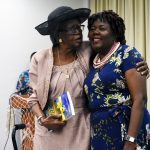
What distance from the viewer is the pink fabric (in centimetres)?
168

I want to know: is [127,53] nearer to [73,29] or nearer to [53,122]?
[73,29]

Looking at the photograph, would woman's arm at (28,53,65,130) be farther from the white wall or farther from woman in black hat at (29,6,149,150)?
the white wall

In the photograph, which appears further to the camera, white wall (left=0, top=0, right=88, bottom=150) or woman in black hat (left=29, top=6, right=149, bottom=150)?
white wall (left=0, top=0, right=88, bottom=150)

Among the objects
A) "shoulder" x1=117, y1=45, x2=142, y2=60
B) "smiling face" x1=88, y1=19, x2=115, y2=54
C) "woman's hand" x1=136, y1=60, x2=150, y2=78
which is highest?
"smiling face" x1=88, y1=19, x2=115, y2=54

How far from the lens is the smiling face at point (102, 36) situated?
1604 millimetres

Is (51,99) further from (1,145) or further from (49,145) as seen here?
(1,145)

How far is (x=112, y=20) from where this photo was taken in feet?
5.29

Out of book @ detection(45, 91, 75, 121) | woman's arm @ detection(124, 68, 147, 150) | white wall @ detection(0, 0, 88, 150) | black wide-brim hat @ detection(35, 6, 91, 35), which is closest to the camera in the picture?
woman's arm @ detection(124, 68, 147, 150)

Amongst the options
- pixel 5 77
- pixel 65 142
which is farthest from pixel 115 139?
pixel 5 77

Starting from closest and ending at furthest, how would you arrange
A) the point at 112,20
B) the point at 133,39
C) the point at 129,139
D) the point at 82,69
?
the point at 129,139, the point at 112,20, the point at 82,69, the point at 133,39

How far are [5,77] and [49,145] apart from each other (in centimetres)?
217

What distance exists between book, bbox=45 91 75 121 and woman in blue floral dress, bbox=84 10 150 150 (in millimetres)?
119

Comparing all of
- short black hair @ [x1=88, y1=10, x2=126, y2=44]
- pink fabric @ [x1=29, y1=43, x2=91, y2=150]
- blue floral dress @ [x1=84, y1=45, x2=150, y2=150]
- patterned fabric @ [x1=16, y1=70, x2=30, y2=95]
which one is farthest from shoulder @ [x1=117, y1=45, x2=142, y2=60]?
patterned fabric @ [x1=16, y1=70, x2=30, y2=95]

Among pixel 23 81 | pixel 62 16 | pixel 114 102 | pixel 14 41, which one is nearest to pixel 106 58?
pixel 114 102
